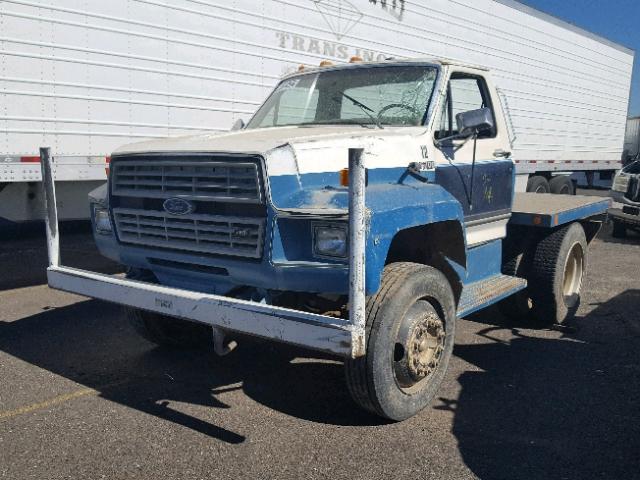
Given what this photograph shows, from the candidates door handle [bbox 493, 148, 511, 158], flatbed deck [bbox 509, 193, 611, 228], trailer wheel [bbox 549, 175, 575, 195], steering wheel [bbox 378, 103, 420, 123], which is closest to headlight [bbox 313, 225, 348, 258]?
steering wheel [bbox 378, 103, 420, 123]

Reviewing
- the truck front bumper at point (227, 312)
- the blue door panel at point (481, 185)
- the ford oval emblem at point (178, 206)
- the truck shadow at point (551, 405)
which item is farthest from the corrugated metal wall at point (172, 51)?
the truck shadow at point (551, 405)

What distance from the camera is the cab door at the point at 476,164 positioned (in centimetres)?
471

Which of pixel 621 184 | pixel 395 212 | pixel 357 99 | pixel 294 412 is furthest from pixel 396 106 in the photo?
pixel 621 184

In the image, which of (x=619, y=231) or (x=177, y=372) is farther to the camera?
(x=619, y=231)

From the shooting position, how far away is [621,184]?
12086 millimetres

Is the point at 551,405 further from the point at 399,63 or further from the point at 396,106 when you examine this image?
the point at 399,63

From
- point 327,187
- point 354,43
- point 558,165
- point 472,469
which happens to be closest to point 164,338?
point 327,187

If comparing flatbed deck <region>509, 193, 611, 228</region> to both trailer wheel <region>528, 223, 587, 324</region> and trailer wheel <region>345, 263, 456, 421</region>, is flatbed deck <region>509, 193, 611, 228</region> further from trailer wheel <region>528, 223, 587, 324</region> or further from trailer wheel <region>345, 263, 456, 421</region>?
trailer wheel <region>345, 263, 456, 421</region>

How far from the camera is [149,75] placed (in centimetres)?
728

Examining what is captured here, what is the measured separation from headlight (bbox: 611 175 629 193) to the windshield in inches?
337

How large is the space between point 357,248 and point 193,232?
1.20 m

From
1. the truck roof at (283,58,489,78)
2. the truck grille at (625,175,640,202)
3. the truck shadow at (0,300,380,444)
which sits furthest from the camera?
the truck grille at (625,175,640,202)

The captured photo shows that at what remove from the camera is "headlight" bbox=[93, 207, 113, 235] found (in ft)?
A: 14.6

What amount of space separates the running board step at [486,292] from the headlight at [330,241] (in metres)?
1.42
